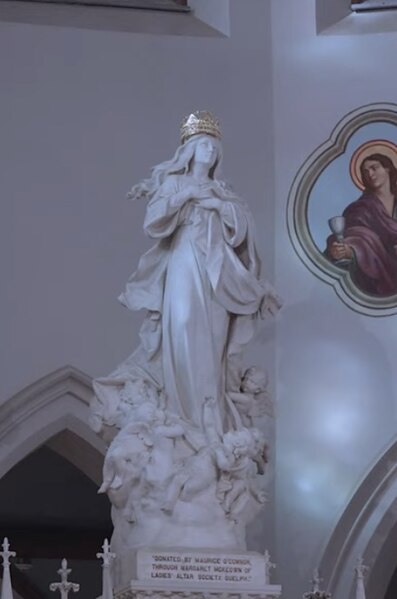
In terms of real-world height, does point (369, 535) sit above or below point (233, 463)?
above

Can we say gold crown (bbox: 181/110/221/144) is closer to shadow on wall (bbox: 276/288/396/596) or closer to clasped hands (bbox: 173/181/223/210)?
clasped hands (bbox: 173/181/223/210)

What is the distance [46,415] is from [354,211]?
2.56m

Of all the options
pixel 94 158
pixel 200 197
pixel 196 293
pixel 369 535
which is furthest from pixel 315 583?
pixel 94 158

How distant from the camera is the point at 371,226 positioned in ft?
38.9

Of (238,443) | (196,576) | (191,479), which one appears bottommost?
(196,576)

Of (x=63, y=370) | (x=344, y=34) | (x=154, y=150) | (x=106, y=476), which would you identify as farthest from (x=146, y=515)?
(x=344, y=34)

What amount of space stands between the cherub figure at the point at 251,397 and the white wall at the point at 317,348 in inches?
120

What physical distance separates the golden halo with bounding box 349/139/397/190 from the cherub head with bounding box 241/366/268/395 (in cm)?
387

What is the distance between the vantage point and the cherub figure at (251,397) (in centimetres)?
812

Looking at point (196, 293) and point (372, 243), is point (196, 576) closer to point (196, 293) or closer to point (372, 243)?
point (196, 293)

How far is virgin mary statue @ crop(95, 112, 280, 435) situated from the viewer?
311 inches

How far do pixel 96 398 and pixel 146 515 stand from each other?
72 centimetres

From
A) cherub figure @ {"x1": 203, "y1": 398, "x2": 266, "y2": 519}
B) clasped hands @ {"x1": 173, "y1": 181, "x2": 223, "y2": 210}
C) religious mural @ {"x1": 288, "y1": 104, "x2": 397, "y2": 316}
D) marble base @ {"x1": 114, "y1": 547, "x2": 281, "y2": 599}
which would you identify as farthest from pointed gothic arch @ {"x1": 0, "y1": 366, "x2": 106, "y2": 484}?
marble base @ {"x1": 114, "y1": 547, "x2": 281, "y2": 599}

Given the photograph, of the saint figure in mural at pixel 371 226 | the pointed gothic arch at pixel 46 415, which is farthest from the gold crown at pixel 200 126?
the saint figure in mural at pixel 371 226
